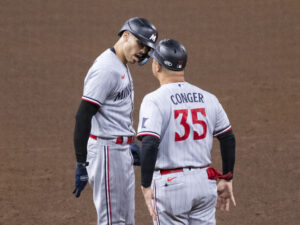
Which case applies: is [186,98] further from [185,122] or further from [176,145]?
[176,145]

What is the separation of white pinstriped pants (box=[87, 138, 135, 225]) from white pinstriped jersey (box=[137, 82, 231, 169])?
0.67 metres

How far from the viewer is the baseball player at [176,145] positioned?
3.36 metres

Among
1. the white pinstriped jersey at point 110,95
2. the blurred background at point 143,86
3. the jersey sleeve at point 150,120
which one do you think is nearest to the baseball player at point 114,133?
the white pinstriped jersey at point 110,95

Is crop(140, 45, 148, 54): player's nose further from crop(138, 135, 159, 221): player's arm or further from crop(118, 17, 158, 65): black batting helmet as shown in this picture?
crop(138, 135, 159, 221): player's arm

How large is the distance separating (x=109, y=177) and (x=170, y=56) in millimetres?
1138

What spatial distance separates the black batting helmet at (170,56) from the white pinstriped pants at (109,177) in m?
0.88

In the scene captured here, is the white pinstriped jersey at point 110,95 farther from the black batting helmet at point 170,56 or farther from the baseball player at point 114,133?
the black batting helmet at point 170,56

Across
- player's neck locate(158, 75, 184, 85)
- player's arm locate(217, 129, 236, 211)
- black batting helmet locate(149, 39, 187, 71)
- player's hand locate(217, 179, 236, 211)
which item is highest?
black batting helmet locate(149, 39, 187, 71)

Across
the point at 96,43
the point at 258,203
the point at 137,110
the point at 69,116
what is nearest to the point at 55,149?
the point at 69,116

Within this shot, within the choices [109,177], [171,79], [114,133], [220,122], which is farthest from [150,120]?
[109,177]

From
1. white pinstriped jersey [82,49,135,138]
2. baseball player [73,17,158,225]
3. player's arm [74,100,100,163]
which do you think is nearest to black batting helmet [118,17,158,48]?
baseball player [73,17,158,225]

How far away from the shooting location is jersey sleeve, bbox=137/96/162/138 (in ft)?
10.9

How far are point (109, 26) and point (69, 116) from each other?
13.9 ft

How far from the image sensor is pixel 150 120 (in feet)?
11.0
